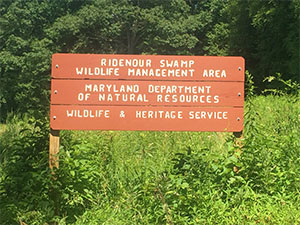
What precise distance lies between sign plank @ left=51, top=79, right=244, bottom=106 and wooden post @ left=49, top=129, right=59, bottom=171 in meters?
0.33

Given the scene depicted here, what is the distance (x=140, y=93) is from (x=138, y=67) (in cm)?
28

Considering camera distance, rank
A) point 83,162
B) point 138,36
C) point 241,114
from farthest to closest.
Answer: point 138,36 → point 241,114 → point 83,162

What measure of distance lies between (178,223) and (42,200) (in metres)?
1.29

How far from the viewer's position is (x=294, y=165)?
147 inches

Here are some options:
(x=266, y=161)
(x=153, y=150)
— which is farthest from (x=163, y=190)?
(x=153, y=150)

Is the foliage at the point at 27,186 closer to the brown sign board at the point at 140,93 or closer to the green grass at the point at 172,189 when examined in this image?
the green grass at the point at 172,189

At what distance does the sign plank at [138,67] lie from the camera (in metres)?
3.98

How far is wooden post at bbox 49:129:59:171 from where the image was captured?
377 cm

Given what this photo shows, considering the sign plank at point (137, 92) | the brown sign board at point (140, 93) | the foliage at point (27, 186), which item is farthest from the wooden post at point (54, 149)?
the sign plank at point (137, 92)

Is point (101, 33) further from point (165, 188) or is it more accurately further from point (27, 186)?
point (165, 188)

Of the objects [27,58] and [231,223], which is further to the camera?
[27,58]

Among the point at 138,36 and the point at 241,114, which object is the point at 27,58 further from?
the point at 241,114

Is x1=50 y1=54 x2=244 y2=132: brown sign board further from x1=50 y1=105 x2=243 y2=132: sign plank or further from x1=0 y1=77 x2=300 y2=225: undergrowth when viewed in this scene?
x1=0 y1=77 x2=300 y2=225: undergrowth

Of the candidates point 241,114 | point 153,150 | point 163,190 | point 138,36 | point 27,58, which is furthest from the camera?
point 138,36
